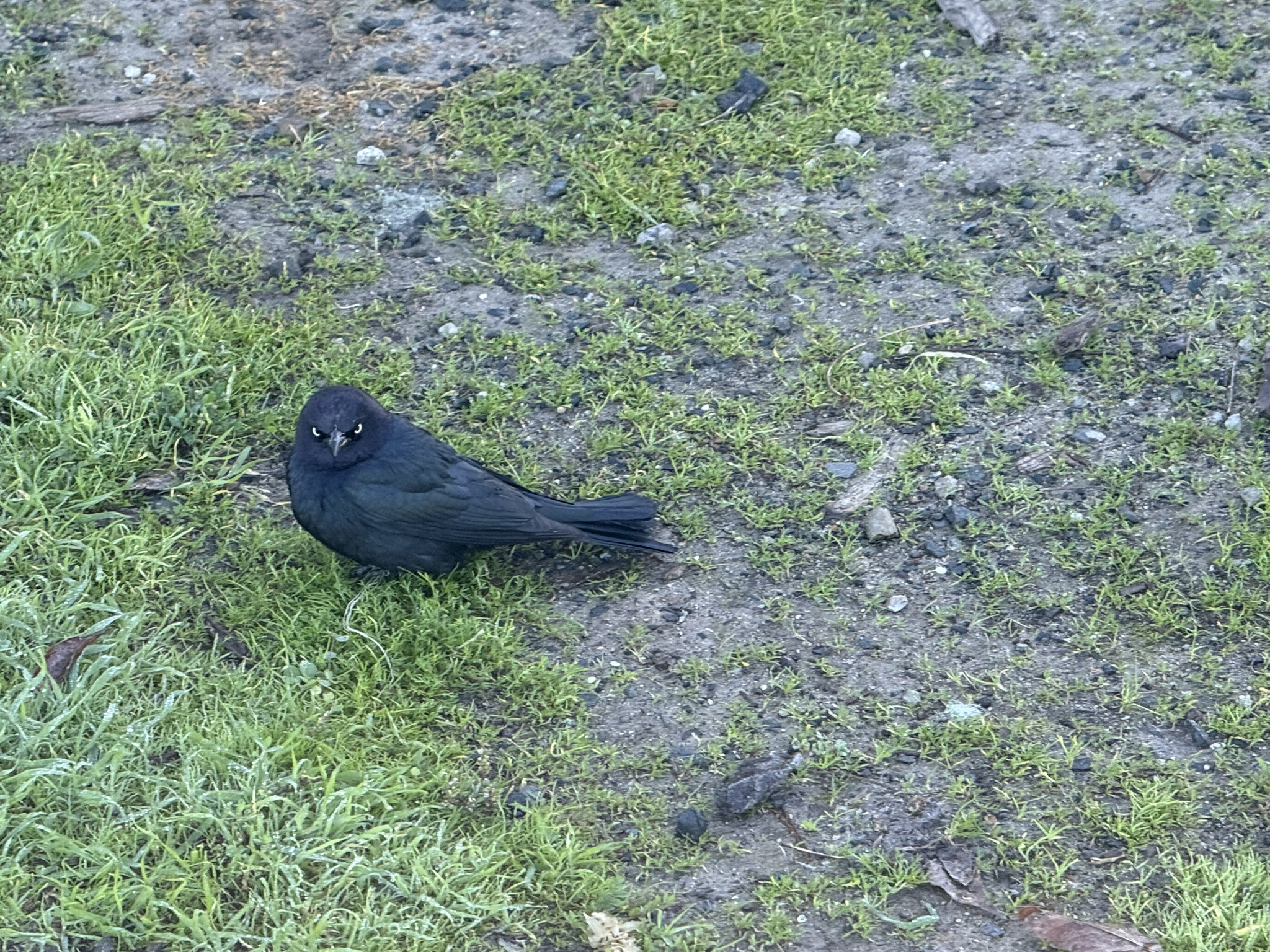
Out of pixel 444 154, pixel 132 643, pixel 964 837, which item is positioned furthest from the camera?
pixel 444 154

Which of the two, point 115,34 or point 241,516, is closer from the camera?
point 241,516

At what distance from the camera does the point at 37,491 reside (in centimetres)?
472

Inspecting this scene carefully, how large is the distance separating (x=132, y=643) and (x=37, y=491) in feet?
2.40

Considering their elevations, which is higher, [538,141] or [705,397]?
[538,141]

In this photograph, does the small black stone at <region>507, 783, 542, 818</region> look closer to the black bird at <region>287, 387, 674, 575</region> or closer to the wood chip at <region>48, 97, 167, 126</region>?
the black bird at <region>287, 387, 674, 575</region>

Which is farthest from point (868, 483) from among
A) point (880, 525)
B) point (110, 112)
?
point (110, 112)

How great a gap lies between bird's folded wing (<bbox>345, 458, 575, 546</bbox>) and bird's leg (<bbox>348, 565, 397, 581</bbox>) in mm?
225

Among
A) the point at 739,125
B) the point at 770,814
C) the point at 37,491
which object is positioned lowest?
the point at 770,814

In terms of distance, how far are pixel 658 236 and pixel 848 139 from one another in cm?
111

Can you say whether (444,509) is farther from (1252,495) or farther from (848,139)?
(848,139)

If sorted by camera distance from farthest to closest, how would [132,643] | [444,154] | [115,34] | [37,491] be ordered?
1. [115,34]
2. [444,154]
3. [37,491]
4. [132,643]

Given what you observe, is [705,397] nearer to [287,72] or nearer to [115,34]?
[287,72]

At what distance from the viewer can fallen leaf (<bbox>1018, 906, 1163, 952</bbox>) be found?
3541mm

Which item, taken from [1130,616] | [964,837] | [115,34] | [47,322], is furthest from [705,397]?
[115,34]
